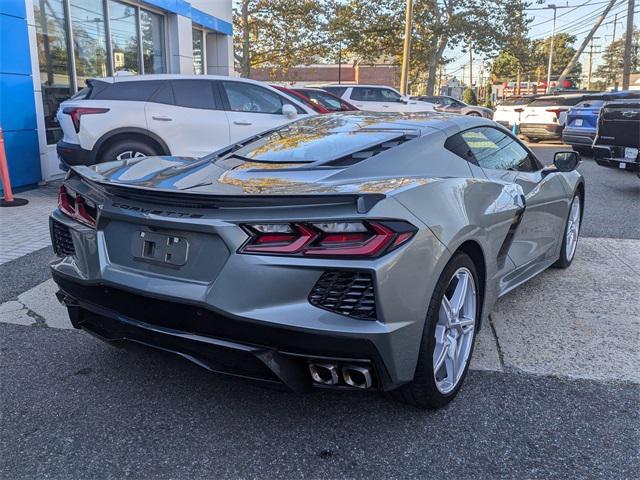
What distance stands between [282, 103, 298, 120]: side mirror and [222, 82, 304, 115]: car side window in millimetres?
297

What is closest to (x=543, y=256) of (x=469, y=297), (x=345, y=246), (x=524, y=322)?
(x=524, y=322)

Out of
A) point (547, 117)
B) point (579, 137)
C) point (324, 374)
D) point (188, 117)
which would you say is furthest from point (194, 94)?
point (547, 117)

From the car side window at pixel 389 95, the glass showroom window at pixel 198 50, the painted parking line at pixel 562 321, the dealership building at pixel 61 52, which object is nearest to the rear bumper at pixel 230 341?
the painted parking line at pixel 562 321

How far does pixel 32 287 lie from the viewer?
4.77 meters

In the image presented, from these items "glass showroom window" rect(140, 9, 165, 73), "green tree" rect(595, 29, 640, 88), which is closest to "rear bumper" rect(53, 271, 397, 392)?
"glass showroom window" rect(140, 9, 165, 73)

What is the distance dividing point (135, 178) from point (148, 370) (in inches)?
43.3

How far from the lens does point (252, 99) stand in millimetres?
8695

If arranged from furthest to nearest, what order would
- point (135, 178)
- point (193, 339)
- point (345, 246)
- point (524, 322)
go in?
point (524, 322) < point (135, 178) < point (193, 339) < point (345, 246)

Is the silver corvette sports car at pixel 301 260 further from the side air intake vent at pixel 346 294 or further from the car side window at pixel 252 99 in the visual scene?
the car side window at pixel 252 99

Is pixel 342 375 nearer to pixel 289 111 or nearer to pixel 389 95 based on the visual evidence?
pixel 289 111

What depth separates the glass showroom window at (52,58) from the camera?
1006cm

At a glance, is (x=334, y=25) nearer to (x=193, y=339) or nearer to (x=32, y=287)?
→ (x=32, y=287)

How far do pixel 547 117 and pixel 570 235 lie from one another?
1416 cm

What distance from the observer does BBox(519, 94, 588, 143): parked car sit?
17938mm
